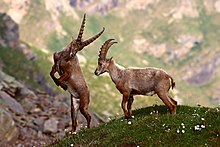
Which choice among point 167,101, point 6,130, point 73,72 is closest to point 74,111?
point 73,72

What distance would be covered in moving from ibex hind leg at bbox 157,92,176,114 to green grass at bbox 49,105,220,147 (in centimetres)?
136

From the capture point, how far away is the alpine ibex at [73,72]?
20328 mm

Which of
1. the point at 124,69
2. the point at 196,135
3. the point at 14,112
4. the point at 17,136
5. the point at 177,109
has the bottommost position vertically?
the point at 196,135

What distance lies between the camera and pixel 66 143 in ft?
62.2

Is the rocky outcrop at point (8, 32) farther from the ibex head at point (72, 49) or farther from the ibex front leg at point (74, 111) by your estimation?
the ibex head at point (72, 49)

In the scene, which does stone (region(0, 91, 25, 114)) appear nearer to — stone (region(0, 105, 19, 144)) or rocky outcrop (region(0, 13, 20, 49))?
stone (region(0, 105, 19, 144))

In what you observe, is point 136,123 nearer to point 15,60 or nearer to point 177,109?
point 177,109

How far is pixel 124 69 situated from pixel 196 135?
603 cm

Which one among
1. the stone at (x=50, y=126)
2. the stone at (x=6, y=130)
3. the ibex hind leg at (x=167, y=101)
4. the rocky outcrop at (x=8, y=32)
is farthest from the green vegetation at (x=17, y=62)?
the ibex hind leg at (x=167, y=101)

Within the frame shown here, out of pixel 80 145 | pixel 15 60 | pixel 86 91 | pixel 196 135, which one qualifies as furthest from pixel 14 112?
pixel 15 60

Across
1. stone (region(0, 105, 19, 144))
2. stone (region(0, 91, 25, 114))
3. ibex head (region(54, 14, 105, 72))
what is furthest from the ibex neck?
stone (region(0, 91, 25, 114))

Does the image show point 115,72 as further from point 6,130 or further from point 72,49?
point 6,130

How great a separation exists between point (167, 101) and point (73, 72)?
4.66 meters

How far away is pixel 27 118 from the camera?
1699 inches
